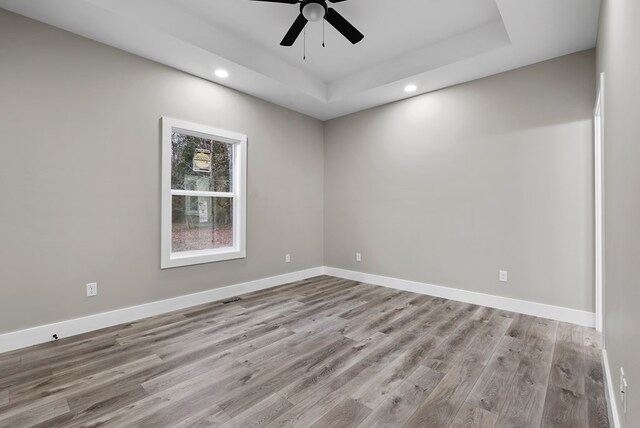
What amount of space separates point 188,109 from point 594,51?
4289 millimetres

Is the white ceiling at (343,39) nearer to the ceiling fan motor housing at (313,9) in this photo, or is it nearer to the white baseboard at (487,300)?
the ceiling fan motor housing at (313,9)

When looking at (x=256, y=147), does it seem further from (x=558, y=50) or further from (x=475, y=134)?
(x=558, y=50)

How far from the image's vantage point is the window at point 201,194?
3.37 meters

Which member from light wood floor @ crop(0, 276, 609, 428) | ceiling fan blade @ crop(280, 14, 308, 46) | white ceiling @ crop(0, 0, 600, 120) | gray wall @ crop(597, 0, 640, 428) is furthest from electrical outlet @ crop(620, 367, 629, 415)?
ceiling fan blade @ crop(280, 14, 308, 46)

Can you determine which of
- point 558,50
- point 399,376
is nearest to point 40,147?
point 399,376

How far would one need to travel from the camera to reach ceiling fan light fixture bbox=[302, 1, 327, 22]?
2402 millimetres

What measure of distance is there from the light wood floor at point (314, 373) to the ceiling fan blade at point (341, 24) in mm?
2728

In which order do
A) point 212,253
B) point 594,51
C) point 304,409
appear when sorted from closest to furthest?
point 304,409
point 594,51
point 212,253

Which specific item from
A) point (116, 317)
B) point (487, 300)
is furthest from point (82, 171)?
point (487, 300)

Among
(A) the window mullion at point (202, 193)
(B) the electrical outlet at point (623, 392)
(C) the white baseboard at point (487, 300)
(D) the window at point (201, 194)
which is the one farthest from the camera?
(A) the window mullion at point (202, 193)

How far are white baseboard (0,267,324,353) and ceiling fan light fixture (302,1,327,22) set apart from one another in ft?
10.3

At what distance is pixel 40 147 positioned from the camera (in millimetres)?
2572

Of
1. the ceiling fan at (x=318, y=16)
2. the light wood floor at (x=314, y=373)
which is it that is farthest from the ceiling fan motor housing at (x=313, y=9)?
the light wood floor at (x=314, y=373)

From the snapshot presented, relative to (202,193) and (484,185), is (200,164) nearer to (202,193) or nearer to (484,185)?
(202,193)
